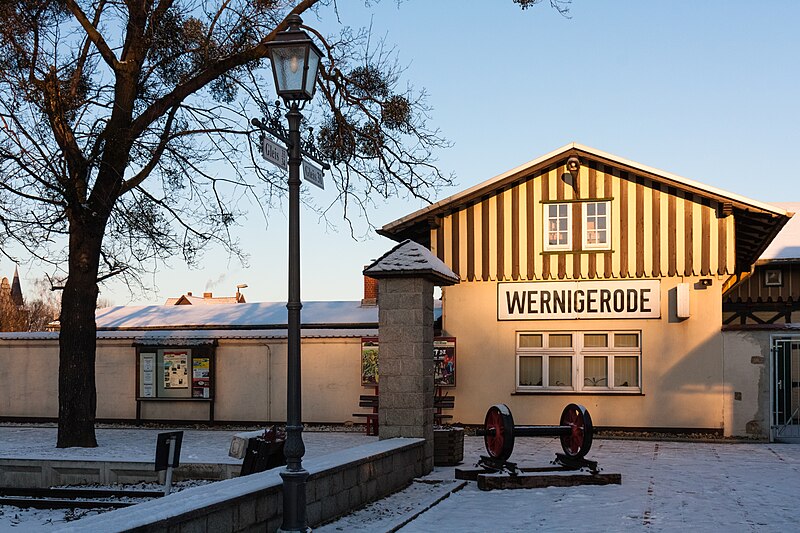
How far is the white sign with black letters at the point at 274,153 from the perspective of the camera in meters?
8.52

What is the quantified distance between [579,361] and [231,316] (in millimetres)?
10333

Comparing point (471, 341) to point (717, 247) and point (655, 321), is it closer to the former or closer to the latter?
point (655, 321)

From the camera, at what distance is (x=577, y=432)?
13453 millimetres

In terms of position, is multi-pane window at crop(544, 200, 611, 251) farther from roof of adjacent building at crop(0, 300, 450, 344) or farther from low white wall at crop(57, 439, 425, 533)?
low white wall at crop(57, 439, 425, 533)

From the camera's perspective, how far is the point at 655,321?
20.2 m

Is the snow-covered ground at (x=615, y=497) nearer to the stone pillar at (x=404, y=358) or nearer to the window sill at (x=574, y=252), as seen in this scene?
the stone pillar at (x=404, y=358)

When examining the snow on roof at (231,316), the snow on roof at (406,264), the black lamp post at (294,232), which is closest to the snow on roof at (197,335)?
the snow on roof at (231,316)

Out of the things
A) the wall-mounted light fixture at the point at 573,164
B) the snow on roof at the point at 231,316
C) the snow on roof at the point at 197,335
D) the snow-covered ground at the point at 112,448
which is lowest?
the snow-covered ground at the point at 112,448

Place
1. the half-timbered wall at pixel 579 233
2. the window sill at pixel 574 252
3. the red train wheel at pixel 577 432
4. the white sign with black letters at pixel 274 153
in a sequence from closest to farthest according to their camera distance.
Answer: the white sign with black letters at pixel 274 153 → the red train wheel at pixel 577 432 → the half-timbered wall at pixel 579 233 → the window sill at pixel 574 252

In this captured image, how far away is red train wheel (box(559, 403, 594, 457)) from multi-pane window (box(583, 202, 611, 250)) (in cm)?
720

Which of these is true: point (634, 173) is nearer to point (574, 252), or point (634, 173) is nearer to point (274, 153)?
point (574, 252)

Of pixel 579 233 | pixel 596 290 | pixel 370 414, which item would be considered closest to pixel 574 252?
pixel 579 233

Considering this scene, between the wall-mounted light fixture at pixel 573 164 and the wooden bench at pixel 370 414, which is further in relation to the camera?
the wall-mounted light fixture at pixel 573 164

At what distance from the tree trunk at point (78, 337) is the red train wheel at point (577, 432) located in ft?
27.5
